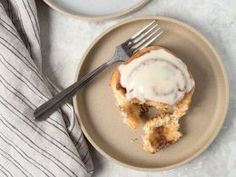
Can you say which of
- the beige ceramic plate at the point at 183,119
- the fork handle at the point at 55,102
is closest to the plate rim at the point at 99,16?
the beige ceramic plate at the point at 183,119

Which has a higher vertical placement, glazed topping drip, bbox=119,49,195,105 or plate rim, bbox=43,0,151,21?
plate rim, bbox=43,0,151,21

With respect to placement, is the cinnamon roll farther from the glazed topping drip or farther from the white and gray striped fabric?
the white and gray striped fabric

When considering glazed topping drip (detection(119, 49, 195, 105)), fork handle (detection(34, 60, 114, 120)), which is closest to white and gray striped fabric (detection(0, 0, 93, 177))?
fork handle (detection(34, 60, 114, 120))

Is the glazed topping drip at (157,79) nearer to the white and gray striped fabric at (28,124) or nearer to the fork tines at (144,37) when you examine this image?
the fork tines at (144,37)

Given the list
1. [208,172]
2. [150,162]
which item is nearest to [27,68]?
[150,162]

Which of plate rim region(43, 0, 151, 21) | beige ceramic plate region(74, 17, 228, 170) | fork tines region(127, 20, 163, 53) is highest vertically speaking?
plate rim region(43, 0, 151, 21)
